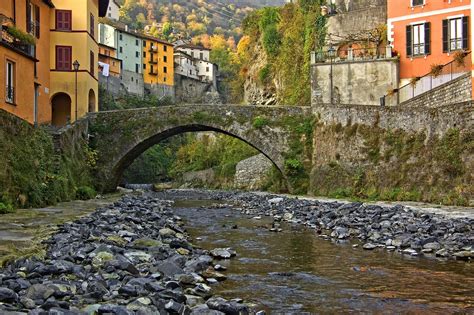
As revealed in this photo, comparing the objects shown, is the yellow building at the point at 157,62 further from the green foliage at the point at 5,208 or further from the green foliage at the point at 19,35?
the green foliage at the point at 5,208

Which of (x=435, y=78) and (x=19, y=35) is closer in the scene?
(x=19, y=35)

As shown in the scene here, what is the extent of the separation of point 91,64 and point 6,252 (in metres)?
25.5

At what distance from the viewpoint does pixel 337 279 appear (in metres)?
7.77

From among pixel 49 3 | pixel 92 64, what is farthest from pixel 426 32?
pixel 49 3

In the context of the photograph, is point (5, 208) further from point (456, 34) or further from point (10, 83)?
point (456, 34)

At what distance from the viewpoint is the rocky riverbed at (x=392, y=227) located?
9.85 m

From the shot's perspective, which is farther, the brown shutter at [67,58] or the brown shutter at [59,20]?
the brown shutter at [67,58]

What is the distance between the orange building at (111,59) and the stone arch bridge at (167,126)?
164 feet

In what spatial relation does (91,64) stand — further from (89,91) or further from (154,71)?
(154,71)

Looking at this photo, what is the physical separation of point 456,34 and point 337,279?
78.7 ft

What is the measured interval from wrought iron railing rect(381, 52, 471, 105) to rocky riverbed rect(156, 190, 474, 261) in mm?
11257

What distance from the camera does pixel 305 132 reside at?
27.1 meters

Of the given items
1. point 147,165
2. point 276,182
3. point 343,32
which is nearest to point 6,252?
point 276,182

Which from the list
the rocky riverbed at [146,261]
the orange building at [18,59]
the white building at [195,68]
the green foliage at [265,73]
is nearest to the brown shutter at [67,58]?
the orange building at [18,59]
